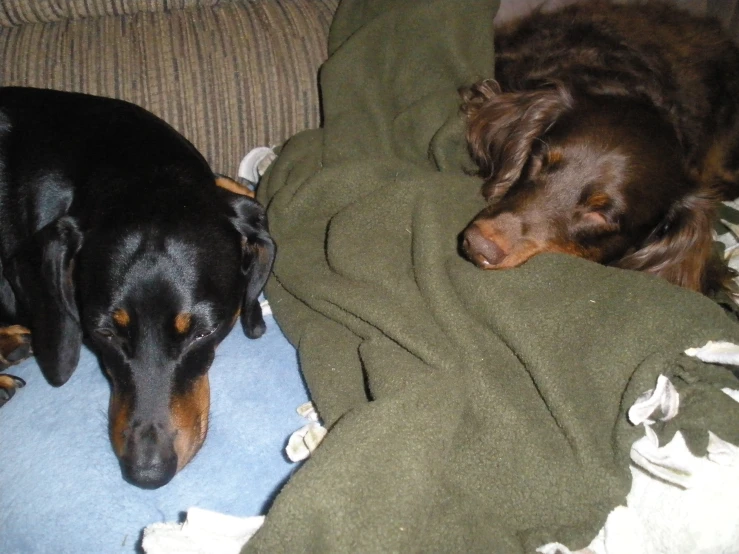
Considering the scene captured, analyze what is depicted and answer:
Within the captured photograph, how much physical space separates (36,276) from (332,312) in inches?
28.3

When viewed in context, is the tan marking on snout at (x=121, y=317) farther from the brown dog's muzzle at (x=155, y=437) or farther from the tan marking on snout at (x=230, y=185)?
the tan marking on snout at (x=230, y=185)

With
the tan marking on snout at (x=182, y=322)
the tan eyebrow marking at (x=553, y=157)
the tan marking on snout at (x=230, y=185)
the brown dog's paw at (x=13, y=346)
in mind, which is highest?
the tan eyebrow marking at (x=553, y=157)

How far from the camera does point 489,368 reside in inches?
50.3

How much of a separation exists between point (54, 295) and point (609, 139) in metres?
1.41

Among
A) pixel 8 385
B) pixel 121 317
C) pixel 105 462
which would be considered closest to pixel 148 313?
pixel 121 317

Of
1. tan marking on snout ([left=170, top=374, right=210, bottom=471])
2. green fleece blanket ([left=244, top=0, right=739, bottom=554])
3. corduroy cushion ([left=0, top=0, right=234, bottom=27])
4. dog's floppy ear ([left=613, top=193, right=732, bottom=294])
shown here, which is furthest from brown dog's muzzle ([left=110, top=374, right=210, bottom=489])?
corduroy cushion ([left=0, top=0, right=234, bottom=27])

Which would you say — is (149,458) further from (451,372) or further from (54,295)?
(451,372)

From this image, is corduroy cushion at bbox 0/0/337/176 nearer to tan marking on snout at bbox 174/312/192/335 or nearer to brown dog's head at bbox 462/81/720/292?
brown dog's head at bbox 462/81/720/292

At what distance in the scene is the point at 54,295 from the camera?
148cm

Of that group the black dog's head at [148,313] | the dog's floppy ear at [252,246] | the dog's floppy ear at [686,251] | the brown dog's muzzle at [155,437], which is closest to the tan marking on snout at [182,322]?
the black dog's head at [148,313]

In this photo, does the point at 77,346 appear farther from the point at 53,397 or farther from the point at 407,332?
the point at 407,332

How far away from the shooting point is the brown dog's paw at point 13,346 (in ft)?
5.58

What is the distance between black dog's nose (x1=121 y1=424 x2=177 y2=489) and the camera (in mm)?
1288

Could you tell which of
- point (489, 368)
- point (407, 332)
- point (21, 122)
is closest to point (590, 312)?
point (489, 368)
